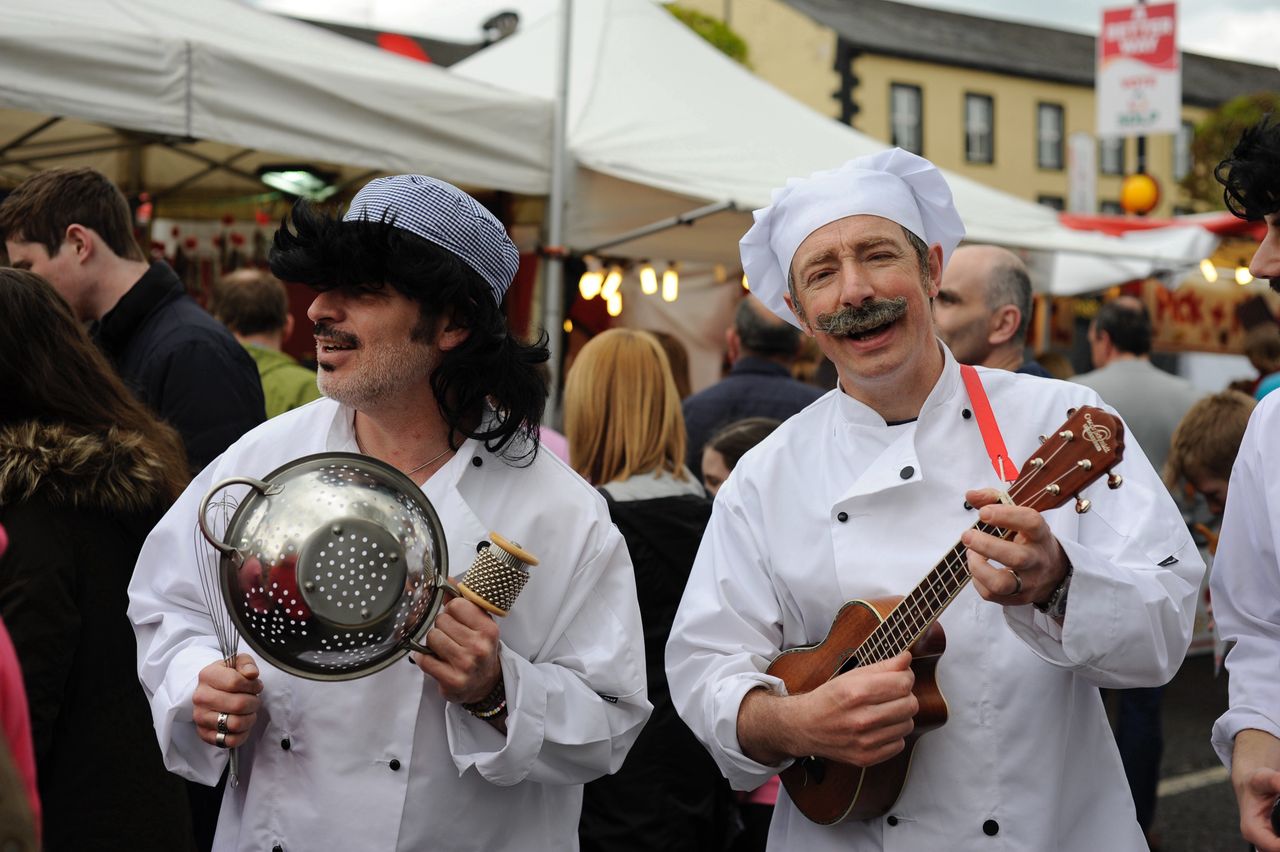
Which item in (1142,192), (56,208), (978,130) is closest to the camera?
(56,208)

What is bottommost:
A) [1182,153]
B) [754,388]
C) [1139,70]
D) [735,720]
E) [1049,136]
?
[1182,153]

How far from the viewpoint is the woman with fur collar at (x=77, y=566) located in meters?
2.63

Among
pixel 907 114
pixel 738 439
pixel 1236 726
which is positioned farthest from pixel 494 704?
pixel 907 114

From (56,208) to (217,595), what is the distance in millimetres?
2153

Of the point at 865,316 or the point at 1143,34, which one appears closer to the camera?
the point at 865,316

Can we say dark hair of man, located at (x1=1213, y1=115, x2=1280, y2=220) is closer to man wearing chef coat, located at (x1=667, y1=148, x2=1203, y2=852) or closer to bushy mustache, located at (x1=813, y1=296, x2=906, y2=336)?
man wearing chef coat, located at (x1=667, y1=148, x2=1203, y2=852)

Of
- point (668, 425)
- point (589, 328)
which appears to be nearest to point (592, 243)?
point (589, 328)

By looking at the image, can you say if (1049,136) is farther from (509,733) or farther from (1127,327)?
(509,733)

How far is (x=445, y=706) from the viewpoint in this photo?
7.79ft

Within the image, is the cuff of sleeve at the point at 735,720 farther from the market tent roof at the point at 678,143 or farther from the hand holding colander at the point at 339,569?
the market tent roof at the point at 678,143

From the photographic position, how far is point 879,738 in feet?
7.15

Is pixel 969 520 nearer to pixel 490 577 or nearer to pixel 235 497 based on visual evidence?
pixel 490 577

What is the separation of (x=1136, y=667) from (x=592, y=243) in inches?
206

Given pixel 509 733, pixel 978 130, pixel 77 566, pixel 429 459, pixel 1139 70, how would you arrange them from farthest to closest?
pixel 978 130, pixel 1139 70, pixel 77 566, pixel 429 459, pixel 509 733
